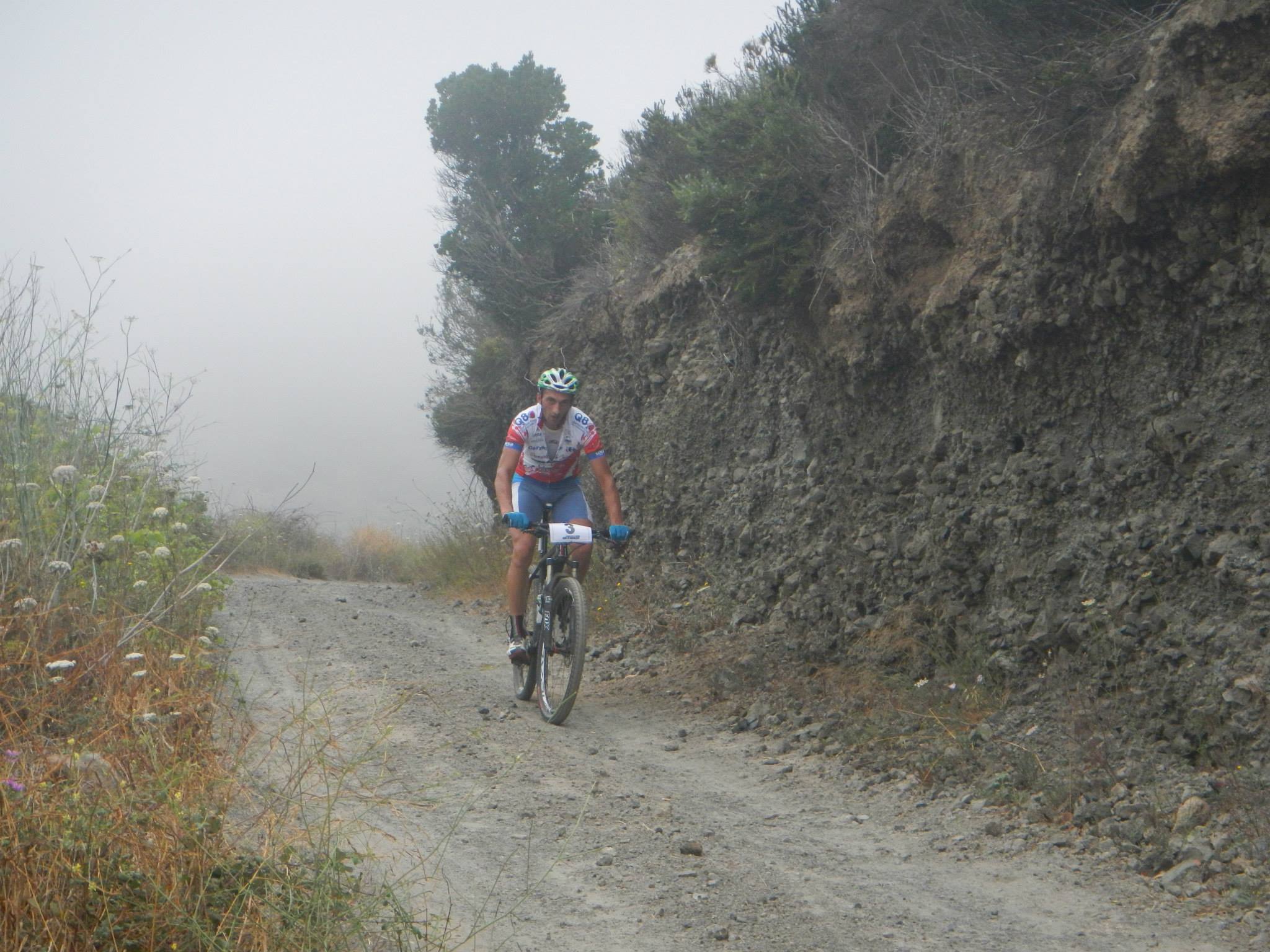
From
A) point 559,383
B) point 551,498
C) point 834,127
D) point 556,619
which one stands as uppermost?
point 834,127

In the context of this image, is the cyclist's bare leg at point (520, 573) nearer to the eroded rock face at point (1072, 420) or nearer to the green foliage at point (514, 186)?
the eroded rock face at point (1072, 420)

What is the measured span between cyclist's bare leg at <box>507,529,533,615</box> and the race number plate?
1.14 ft

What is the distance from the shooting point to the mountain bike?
6711 millimetres

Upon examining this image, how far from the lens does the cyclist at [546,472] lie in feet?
23.6

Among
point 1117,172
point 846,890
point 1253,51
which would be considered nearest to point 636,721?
point 846,890

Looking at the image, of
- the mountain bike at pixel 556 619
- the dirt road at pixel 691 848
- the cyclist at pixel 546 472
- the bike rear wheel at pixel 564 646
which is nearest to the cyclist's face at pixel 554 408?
the cyclist at pixel 546 472

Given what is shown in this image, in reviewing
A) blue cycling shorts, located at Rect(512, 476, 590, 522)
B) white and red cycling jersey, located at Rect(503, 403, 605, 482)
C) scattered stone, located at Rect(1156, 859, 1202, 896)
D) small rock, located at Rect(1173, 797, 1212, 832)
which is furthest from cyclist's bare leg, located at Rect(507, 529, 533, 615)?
scattered stone, located at Rect(1156, 859, 1202, 896)

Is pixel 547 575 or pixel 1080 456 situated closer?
pixel 1080 456

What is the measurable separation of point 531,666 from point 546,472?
1.38 m

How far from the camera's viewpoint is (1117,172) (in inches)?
216

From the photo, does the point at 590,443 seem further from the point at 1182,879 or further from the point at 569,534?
the point at 1182,879

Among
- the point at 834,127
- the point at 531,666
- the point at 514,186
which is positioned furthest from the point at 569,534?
the point at 514,186

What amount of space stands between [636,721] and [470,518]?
9.79 meters

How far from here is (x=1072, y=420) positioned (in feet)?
19.8
